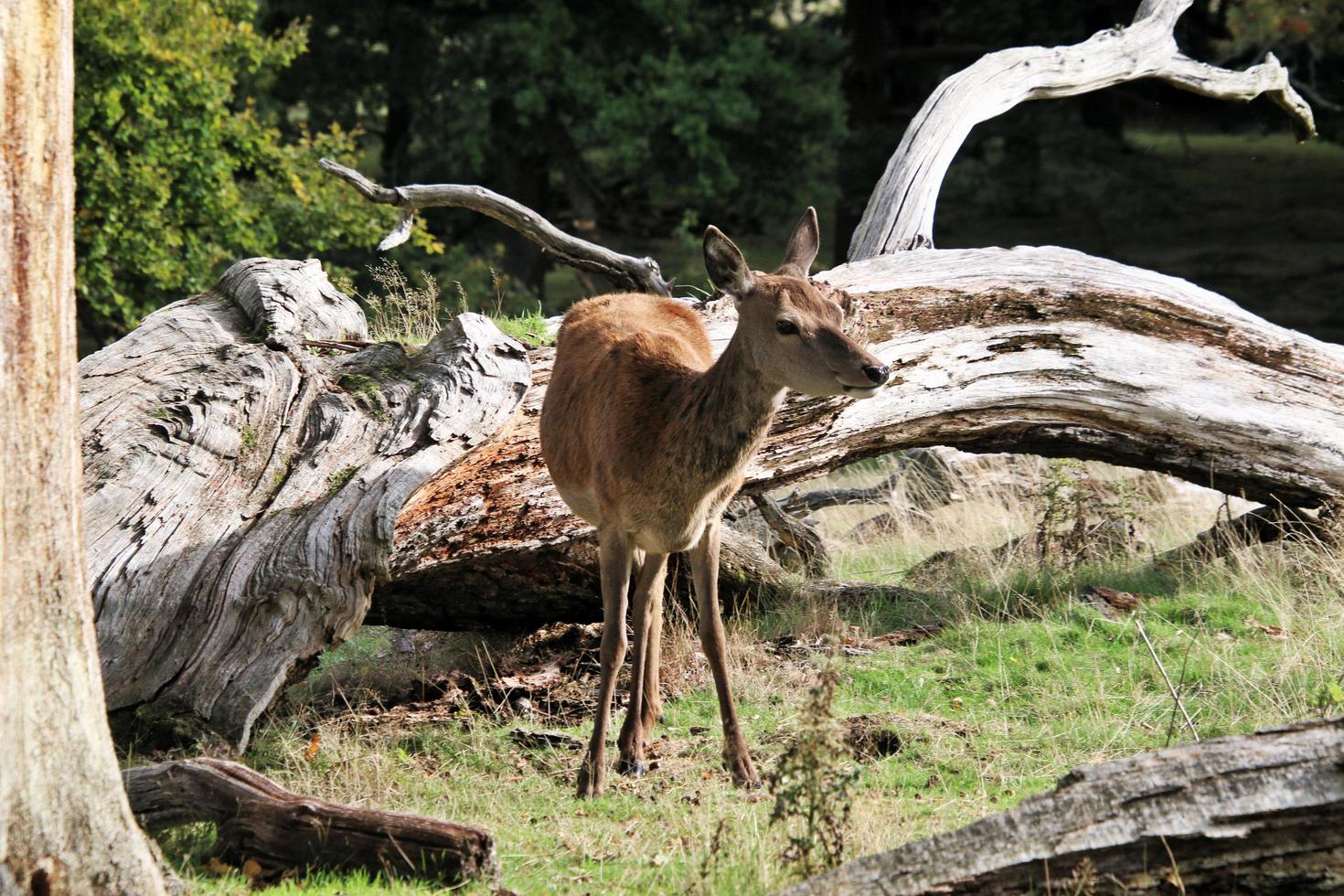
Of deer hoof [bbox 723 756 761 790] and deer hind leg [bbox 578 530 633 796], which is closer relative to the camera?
deer hoof [bbox 723 756 761 790]

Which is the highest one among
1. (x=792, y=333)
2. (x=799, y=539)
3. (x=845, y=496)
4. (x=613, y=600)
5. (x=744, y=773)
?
(x=792, y=333)

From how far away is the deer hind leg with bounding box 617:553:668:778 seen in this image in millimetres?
5789

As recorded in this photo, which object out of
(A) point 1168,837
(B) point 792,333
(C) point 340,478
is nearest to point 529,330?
(C) point 340,478

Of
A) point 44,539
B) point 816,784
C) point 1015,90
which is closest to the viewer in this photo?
point 44,539

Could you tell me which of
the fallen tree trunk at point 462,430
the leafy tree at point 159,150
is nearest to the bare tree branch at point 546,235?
the fallen tree trunk at point 462,430

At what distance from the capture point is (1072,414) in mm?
7688

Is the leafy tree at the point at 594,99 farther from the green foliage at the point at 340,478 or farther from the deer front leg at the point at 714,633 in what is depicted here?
the deer front leg at the point at 714,633

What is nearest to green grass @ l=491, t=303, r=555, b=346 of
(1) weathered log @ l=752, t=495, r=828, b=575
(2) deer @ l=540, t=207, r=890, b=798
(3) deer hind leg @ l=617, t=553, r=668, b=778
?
(2) deer @ l=540, t=207, r=890, b=798

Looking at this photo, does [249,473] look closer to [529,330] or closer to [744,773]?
[529,330]

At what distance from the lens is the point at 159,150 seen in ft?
45.2

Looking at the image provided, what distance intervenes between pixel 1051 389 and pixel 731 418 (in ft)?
9.25

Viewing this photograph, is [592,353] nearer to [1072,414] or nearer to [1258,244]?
[1072,414]

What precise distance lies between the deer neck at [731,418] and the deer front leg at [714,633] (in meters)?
0.49

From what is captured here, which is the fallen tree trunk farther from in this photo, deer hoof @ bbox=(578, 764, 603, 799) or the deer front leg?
deer hoof @ bbox=(578, 764, 603, 799)
